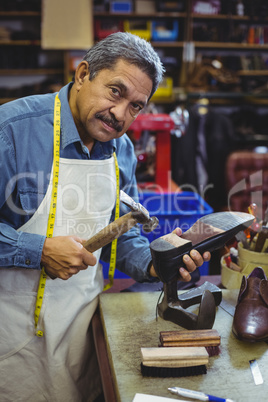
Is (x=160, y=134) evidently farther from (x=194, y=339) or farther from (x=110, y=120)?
(x=194, y=339)

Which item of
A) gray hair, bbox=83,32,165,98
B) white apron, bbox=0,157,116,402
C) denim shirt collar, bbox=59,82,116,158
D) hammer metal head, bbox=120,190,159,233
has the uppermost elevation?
gray hair, bbox=83,32,165,98

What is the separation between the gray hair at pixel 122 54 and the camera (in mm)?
1290

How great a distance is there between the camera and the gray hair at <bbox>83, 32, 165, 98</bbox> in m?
1.29

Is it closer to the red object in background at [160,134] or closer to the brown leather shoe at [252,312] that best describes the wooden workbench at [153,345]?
the brown leather shoe at [252,312]

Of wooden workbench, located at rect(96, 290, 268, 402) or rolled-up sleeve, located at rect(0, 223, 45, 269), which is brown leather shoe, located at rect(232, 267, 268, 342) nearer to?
wooden workbench, located at rect(96, 290, 268, 402)

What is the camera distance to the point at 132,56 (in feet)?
4.23

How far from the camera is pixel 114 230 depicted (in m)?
1.20

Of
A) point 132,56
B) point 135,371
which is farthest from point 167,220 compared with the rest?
point 135,371

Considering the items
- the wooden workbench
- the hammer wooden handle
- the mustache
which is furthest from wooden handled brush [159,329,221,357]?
the mustache

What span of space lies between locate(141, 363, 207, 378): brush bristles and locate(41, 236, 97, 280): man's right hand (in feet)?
1.25

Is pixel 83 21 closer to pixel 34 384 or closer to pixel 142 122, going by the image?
pixel 142 122

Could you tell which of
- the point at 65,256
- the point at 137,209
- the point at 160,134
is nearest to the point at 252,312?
the point at 137,209

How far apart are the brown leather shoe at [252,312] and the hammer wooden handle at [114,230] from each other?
42cm

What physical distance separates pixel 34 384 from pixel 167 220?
1057 mm
